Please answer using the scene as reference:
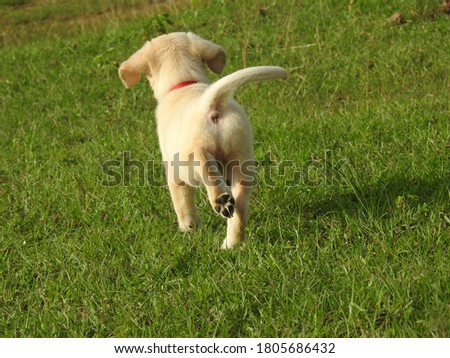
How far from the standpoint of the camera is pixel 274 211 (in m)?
4.64

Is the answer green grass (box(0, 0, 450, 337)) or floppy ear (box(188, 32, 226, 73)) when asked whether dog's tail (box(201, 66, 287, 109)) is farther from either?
floppy ear (box(188, 32, 226, 73))

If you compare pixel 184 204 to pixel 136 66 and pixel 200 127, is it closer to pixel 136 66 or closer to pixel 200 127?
pixel 200 127

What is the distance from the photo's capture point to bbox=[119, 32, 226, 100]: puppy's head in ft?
15.3

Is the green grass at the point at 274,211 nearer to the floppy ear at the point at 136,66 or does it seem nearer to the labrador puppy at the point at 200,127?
the labrador puppy at the point at 200,127

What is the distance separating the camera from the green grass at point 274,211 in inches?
131

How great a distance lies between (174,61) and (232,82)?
0.98 m

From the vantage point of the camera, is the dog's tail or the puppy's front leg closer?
the dog's tail

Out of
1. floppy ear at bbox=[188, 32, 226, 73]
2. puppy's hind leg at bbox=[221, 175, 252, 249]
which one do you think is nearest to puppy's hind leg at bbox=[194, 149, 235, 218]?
puppy's hind leg at bbox=[221, 175, 252, 249]

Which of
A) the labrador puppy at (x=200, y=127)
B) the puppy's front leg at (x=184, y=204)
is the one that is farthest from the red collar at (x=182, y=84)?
the puppy's front leg at (x=184, y=204)

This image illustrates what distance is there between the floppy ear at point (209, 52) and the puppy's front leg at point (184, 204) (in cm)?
93

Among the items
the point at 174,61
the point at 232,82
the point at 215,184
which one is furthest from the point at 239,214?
the point at 174,61

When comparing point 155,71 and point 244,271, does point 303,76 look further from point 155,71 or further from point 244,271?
point 244,271

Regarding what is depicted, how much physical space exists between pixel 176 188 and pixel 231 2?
7261 millimetres
